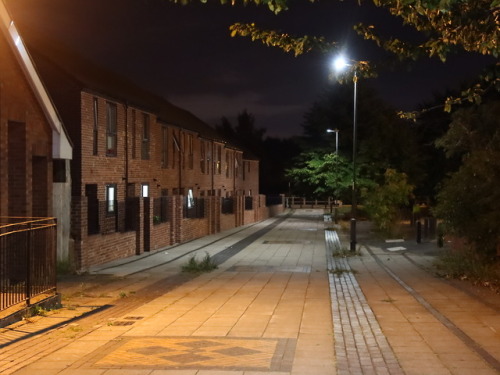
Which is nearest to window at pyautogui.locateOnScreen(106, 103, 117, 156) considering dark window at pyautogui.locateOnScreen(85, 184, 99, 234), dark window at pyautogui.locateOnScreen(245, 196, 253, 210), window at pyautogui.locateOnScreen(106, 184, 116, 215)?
window at pyautogui.locateOnScreen(106, 184, 116, 215)

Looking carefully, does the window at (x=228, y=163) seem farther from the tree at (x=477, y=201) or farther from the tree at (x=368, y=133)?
the tree at (x=477, y=201)

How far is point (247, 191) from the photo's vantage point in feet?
204

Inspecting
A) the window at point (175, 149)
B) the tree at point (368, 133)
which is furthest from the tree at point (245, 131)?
the window at point (175, 149)

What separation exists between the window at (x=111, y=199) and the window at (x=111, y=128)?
1222mm

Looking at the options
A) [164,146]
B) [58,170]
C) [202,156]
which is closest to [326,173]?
[202,156]

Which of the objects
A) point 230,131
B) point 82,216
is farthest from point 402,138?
point 230,131

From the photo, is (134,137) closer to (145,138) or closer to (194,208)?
(145,138)

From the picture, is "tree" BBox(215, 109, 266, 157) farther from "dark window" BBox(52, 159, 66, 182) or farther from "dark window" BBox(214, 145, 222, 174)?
"dark window" BBox(52, 159, 66, 182)

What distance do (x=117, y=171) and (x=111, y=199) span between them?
1.04 meters

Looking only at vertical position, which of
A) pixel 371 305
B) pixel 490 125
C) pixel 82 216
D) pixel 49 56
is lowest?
pixel 371 305

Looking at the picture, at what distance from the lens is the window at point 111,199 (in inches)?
870

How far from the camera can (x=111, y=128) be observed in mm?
23266

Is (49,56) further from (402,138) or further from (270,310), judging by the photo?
(402,138)

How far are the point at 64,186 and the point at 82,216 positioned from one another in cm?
97
